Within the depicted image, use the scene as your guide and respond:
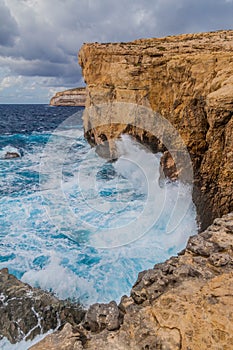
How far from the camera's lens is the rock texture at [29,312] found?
17.0 feet

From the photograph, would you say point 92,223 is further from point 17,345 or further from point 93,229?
point 17,345

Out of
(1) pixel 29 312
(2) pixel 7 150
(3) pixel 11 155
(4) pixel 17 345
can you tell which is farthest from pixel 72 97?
(4) pixel 17 345

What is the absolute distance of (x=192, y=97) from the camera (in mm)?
9508

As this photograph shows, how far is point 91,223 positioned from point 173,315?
666 centimetres

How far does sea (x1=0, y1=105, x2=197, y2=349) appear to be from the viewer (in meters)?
6.82

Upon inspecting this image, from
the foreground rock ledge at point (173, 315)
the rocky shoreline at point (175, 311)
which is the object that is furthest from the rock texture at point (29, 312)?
the foreground rock ledge at point (173, 315)

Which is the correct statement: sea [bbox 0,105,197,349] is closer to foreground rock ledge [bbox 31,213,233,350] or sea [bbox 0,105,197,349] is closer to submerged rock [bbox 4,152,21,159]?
submerged rock [bbox 4,152,21,159]

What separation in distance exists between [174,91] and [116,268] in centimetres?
760

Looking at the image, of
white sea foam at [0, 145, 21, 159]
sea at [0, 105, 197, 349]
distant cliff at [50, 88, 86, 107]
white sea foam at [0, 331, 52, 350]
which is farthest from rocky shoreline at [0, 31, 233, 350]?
distant cliff at [50, 88, 86, 107]

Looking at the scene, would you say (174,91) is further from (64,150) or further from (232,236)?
(64,150)

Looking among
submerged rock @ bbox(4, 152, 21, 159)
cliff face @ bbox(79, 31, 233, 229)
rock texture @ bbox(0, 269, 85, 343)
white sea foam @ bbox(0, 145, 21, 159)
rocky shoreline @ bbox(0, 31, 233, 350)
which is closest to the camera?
rocky shoreline @ bbox(0, 31, 233, 350)

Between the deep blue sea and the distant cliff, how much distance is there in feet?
238

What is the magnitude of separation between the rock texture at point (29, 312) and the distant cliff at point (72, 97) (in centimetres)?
8302

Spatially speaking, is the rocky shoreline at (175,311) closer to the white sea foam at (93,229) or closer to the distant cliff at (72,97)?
the white sea foam at (93,229)
